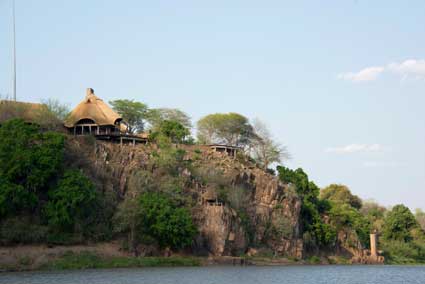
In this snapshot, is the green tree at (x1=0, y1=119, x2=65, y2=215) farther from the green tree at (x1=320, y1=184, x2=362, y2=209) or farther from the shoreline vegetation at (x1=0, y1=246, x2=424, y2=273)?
the green tree at (x1=320, y1=184, x2=362, y2=209)

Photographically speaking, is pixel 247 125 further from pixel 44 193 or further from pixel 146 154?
pixel 44 193

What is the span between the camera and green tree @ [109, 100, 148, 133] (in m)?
77.3

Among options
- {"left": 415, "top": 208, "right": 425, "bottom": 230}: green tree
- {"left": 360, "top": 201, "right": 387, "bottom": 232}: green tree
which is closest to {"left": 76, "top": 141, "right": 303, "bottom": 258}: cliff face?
{"left": 360, "top": 201, "right": 387, "bottom": 232}: green tree

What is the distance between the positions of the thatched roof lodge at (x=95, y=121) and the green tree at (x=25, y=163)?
34.7ft

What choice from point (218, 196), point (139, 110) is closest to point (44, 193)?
point (218, 196)

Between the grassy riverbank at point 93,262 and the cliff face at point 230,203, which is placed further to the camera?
the cliff face at point 230,203

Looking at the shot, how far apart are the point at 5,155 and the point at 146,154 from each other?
1621 cm

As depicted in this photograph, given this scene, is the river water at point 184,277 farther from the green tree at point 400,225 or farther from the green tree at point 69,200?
the green tree at point 400,225

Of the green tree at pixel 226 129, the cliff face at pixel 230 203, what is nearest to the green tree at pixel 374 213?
the green tree at pixel 226 129

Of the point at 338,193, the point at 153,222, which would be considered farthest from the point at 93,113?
the point at 338,193

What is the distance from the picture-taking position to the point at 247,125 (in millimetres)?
82375

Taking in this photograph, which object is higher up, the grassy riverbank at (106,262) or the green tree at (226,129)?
the green tree at (226,129)

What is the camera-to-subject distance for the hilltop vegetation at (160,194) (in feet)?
178

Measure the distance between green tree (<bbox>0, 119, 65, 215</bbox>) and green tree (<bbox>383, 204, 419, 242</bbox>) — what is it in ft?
164
